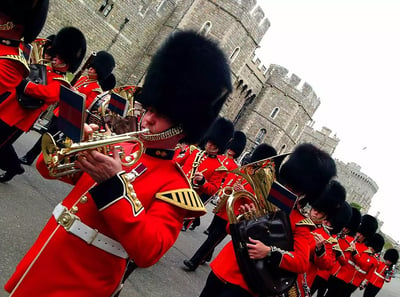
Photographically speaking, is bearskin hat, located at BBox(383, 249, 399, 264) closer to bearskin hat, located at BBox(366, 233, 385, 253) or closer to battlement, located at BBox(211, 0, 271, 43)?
bearskin hat, located at BBox(366, 233, 385, 253)

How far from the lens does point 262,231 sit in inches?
107

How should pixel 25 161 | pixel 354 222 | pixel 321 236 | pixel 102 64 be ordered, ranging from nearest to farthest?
pixel 321 236 → pixel 25 161 → pixel 102 64 → pixel 354 222

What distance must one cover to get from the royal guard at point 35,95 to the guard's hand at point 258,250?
202 centimetres

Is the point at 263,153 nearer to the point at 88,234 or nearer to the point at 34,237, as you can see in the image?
the point at 34,237

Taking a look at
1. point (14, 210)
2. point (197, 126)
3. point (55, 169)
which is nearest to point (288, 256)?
point (197, 126)

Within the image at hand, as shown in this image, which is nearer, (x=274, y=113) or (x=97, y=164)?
(x=97, y=164)

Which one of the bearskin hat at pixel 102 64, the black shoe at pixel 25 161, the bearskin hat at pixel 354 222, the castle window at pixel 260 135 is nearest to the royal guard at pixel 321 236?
the bearskin hat at pixel 354 222

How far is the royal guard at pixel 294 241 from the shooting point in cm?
261

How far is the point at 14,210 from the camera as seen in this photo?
404cm

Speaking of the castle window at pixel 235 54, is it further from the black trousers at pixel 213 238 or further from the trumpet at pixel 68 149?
the trumpet at pixel 68 149

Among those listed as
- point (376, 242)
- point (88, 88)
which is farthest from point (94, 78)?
point (376, 242)

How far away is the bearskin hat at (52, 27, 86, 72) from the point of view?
5.14 metres

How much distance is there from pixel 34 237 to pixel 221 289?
7.08 feet

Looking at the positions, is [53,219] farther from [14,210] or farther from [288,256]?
[14,210]
